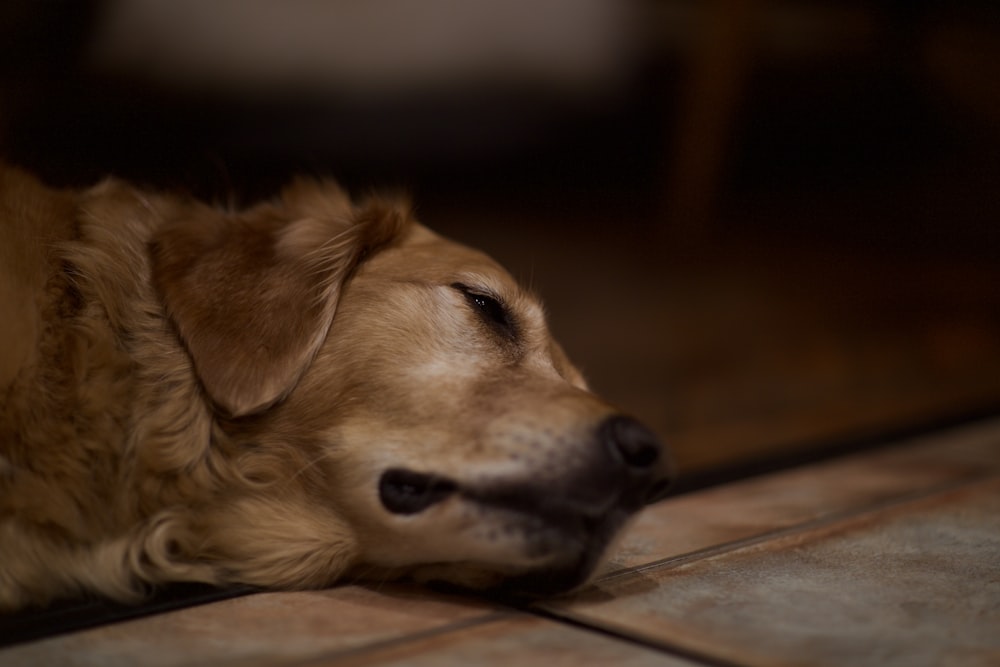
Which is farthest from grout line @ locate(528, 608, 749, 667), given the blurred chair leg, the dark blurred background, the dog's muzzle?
the blurred chair leg

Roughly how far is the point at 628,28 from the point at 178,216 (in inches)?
56.2

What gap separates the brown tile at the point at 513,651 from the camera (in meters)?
1.22

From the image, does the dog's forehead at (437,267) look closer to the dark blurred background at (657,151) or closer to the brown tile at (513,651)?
the dark blurred background at (657,151)

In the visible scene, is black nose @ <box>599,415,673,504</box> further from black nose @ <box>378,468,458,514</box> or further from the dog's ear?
the dog's ear

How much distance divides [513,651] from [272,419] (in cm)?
50

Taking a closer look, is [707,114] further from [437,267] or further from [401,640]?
[401,640]

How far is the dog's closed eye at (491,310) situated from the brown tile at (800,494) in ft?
1.16

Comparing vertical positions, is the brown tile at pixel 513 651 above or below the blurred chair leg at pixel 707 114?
below

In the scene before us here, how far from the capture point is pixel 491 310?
1.66 metres

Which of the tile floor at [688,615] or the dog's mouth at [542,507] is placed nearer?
the tile floor at [688,615]

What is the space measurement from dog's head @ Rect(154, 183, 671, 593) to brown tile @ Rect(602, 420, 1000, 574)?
21 cm

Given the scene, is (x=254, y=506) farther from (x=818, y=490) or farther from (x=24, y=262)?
(x=818, y=490)

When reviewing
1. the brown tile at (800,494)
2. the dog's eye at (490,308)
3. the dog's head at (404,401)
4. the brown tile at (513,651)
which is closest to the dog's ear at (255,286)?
the dog's head at (404,401)

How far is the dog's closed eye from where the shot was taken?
1631mm
